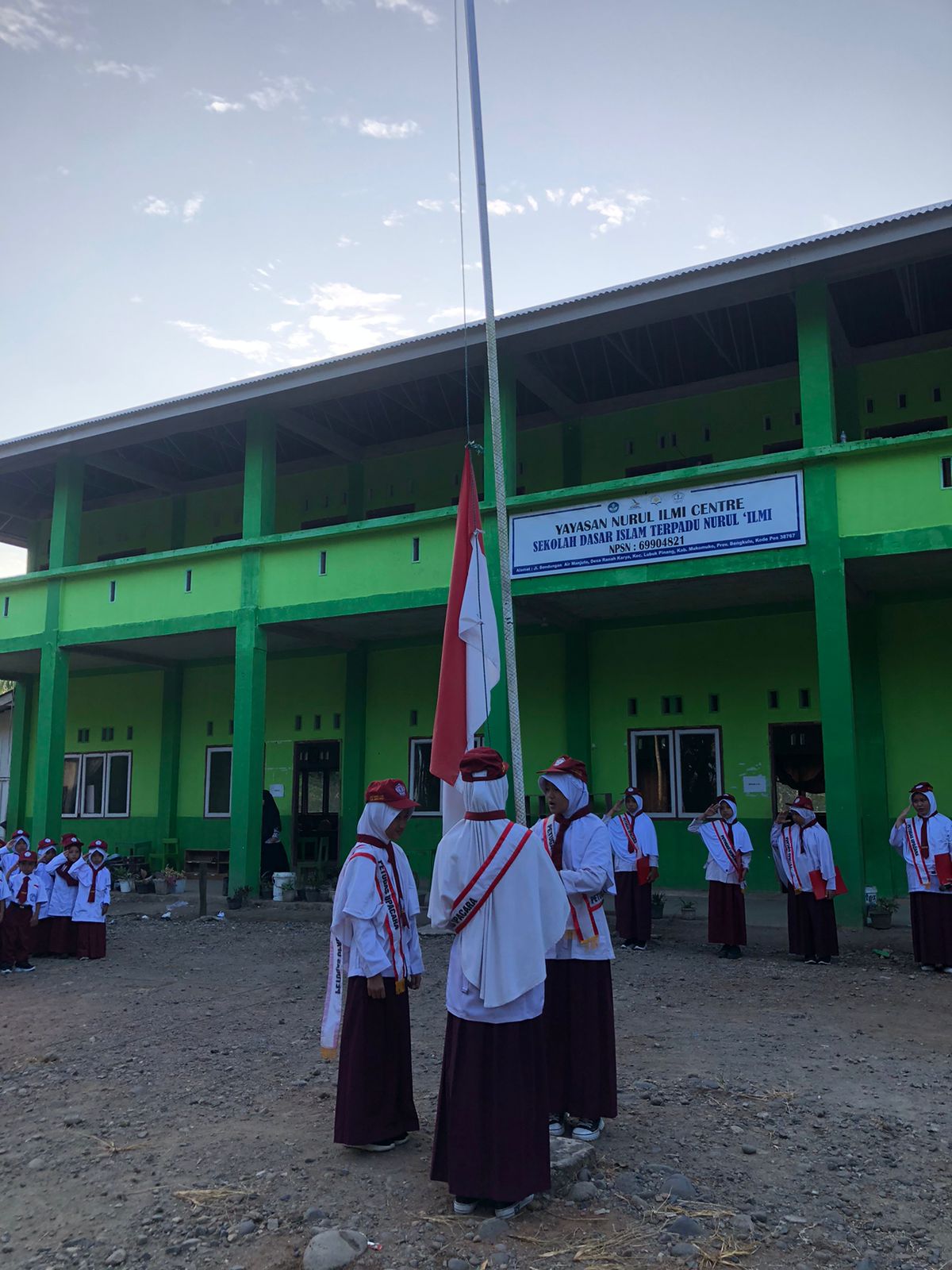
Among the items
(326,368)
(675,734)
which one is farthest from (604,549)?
(326,368)

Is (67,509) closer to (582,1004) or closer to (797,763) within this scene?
(797,763)

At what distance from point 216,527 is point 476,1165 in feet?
56.8

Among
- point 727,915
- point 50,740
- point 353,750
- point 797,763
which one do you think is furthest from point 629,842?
point 50,740

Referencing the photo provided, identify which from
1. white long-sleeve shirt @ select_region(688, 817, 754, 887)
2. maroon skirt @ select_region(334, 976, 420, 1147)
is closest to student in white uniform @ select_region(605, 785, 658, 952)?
white long-sleeve shirt @ select_region(688, 817, 754, 887)

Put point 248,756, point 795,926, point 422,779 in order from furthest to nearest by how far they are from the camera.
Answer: point 422,779 → point 248,756 → point 795,926

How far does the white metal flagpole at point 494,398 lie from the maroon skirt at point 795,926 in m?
4.20

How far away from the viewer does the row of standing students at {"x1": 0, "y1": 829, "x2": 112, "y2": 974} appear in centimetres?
1066

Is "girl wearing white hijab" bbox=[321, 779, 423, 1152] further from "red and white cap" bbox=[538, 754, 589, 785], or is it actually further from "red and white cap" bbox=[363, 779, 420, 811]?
"red and white cap" bbox=[538, 754, 589, 785]

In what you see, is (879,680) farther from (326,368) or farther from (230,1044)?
(230,1044)

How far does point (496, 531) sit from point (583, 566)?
1333mm

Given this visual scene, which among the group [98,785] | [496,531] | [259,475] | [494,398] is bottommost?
[98,785]

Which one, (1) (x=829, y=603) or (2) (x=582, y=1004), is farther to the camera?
(1) (x=829, y=603)

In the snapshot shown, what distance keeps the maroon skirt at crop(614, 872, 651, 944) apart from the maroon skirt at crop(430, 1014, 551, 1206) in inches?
261

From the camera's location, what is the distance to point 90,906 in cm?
1095
